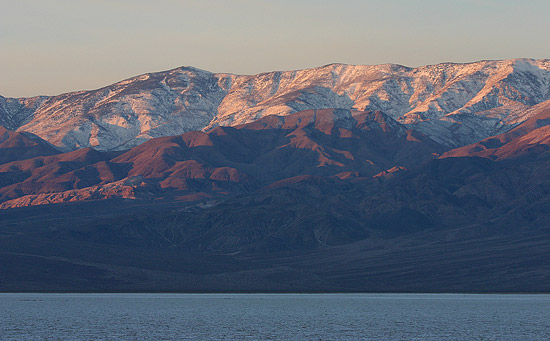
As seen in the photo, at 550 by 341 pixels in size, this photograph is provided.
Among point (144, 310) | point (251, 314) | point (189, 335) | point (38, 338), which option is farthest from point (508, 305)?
point (38, 338)

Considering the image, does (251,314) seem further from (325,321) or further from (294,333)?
(294,333)

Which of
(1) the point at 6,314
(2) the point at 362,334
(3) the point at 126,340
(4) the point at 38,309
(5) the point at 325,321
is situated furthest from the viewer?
(4) the point at 38,309

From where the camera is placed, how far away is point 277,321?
499 ft

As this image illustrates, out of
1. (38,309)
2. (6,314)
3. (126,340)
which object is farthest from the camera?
(38,309)

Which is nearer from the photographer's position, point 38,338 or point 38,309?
point 38,338

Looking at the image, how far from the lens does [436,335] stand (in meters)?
124

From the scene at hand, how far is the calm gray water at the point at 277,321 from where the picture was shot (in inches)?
4894

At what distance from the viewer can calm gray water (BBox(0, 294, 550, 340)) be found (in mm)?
124312

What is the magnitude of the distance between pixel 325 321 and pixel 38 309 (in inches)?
2289

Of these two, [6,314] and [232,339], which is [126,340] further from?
[6,314]

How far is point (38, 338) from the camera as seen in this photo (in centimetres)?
11750

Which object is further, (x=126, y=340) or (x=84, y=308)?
(x=84, y=308)

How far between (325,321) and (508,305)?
5652cm

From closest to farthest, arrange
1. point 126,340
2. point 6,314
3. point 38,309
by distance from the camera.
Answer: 1. point 126,340
2. point 6,314
3. point 38,309
